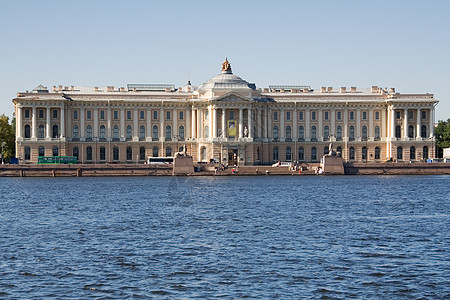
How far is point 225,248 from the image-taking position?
→ 3089 cm

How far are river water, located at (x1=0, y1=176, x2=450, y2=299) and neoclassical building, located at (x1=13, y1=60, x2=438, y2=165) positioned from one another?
5530 cm

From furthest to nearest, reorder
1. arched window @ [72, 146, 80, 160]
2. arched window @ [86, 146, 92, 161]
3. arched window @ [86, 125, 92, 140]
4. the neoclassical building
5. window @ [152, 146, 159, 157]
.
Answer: window @ [152, 146, 159, 157]
arched window @ [86, 125, 92, 140]
arched window @ [86, 146, 92, 161]
arched window @ [72, 146, 80, 160]
the neoclassical building

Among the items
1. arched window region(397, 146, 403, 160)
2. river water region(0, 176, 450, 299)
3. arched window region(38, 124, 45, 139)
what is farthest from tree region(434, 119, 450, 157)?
river water region(0, 176, 450, 299)

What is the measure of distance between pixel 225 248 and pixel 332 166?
2623 inches

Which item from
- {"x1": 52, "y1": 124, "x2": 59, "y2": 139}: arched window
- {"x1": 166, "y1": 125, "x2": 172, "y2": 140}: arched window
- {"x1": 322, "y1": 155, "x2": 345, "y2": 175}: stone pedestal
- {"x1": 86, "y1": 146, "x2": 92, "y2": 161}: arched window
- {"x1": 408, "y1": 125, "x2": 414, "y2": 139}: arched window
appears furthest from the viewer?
{"x1": 166, "y1": 125, "x2": 172, "y2": 140}: arched window

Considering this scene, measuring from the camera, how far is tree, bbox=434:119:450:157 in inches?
4663

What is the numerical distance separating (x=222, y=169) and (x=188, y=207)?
47392mm

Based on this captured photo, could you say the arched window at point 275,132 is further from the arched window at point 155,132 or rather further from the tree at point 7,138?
the tree at point 7,138

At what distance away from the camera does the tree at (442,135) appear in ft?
389

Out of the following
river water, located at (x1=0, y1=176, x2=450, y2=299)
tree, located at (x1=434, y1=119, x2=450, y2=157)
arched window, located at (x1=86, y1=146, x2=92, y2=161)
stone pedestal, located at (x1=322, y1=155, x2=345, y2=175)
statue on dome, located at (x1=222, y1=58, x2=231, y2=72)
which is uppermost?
statue on dome, located at (x1=222, y1=58, x2=231, y2=72)

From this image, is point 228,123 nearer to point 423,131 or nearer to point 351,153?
point 351,153

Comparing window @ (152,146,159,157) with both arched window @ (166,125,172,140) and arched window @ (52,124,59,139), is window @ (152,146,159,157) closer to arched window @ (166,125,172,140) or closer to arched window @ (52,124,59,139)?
arched window @ (166,125,172,140)

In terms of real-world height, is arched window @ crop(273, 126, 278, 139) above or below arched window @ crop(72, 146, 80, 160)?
above

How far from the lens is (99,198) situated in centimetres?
5797
